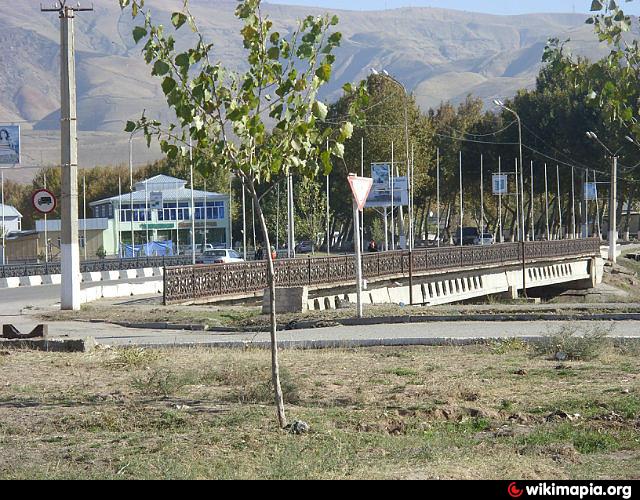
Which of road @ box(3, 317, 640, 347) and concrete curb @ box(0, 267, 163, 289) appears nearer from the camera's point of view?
road @ box(3, 317, 640, 347)

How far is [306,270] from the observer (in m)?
37.1

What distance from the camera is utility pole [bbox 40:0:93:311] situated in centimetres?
2806

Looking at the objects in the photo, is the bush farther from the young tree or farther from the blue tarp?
the blue tarp

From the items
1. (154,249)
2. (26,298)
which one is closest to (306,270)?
(26,298)

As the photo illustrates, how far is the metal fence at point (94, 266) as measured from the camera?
5678 cm

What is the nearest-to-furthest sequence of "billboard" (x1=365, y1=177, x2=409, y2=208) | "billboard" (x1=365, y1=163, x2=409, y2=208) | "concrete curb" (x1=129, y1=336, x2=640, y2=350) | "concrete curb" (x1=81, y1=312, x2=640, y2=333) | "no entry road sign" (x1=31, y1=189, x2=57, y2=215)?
"concrete curb" (x1=129, y1=336, x2=640, y2=350)
"concrete curb" (x1=81, y1=312, x2=640, y2=333)
"no entry road sign" (x1=31, y1=189, x2=57, y2=215)
"billboard" (x1=365, y1=177, x2=409, y2=208)
"billboard" (x1=365, y1=163, x2=409, y2=208)

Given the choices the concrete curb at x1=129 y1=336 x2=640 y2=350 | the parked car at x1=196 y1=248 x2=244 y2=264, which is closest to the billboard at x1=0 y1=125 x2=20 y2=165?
the parked car at x1=196 y1=248 x2=244 y2=264

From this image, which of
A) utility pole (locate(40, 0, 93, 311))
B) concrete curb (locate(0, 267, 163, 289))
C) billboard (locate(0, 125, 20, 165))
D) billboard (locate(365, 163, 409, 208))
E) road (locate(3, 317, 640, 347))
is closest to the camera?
road (locate(3, 317, 640, 347))

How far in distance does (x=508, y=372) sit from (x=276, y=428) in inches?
193

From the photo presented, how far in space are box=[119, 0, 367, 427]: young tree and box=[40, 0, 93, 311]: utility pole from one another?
58.7 feet

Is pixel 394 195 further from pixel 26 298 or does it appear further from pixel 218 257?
pixel 26 298

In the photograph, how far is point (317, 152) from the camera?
1065 centimetres

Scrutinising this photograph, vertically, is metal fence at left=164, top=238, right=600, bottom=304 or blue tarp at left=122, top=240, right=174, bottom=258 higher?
blue tarp at left=122, top=240, right=174, bottom=258
